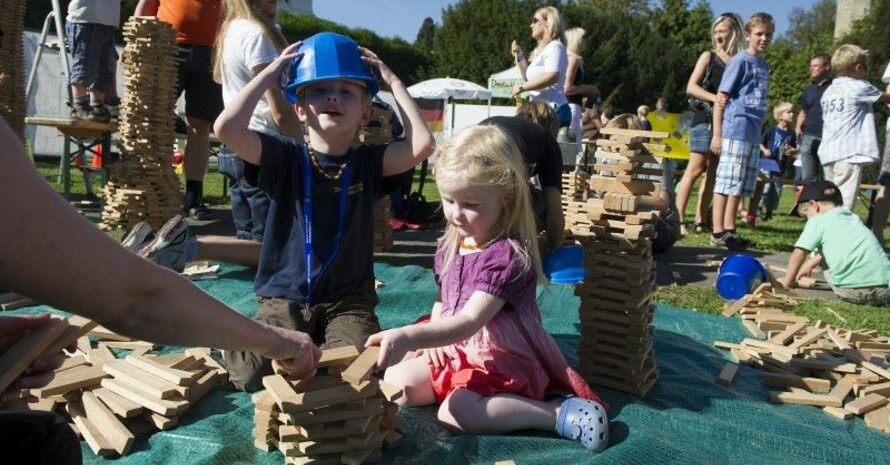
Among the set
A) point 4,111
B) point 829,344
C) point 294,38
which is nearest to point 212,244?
point 829,344

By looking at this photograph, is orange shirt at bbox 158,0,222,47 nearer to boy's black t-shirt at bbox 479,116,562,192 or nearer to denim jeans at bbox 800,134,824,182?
boy's black t-shirt at bbox 479,116,562,192

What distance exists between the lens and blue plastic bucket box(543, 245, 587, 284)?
160 inches

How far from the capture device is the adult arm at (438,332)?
2873 millimetres

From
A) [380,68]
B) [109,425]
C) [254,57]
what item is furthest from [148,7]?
[109,425]

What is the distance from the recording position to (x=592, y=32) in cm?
5059

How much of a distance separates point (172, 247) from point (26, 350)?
3605 millimetres

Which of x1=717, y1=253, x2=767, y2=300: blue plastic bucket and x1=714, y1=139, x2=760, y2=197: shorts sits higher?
x1=714, y1=139, x2=760, y2=197: shorts

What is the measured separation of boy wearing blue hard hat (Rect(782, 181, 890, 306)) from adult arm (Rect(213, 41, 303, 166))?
5.39 metres

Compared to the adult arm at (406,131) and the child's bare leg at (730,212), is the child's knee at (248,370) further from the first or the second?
the child's bare leg at (730,212)

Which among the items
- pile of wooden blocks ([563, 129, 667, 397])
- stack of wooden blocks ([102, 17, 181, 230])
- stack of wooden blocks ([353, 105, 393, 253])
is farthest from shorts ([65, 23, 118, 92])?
pile of wooden blocks ([563, 129, 667, 397])

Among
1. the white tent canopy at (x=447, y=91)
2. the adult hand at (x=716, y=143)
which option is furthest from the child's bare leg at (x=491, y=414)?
the white tent canopy at (x=447, y=91)

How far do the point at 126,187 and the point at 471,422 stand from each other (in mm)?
6140

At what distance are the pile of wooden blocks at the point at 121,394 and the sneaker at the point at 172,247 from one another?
63.8 inches

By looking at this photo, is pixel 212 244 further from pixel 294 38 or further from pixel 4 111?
pixel 294 38
